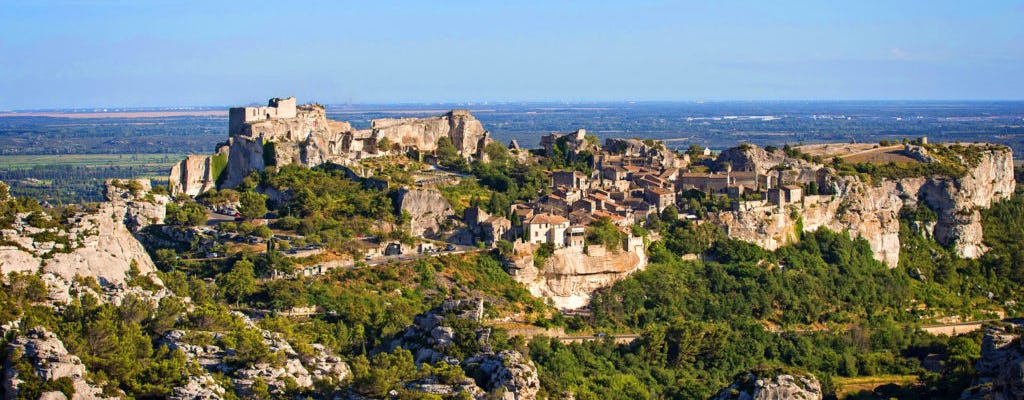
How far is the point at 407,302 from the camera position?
38781 mm

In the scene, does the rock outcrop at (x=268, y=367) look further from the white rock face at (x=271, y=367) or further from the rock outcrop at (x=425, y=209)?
the rock outcrop at (x=425, y=209)

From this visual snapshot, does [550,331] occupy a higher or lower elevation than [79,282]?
lower

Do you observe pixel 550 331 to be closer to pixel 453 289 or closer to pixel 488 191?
pixel 453 289

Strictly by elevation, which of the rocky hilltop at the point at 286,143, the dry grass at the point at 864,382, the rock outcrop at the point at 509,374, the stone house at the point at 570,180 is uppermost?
the rocky hilltop at the point at 286,143

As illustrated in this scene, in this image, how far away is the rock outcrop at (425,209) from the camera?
4550 centimetres

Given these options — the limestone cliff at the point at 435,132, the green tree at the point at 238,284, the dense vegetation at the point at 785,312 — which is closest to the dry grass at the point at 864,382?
the dense vegetation at the point at 785,312

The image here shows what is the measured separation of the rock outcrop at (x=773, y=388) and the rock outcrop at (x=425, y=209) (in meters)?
17.8

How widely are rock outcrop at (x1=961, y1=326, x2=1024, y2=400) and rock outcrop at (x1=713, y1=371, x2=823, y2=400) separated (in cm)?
351

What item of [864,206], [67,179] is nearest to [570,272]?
[864,206]

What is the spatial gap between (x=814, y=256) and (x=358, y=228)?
19.2 meters

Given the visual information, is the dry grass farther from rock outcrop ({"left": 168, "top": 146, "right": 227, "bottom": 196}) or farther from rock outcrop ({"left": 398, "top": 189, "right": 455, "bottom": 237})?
rock outcrop ({"left": 168, "top": 146, "right": 227, "bottom": 196})

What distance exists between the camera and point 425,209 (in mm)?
45938

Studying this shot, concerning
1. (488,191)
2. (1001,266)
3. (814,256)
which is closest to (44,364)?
(488,191)

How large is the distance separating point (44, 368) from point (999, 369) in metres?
19.3
